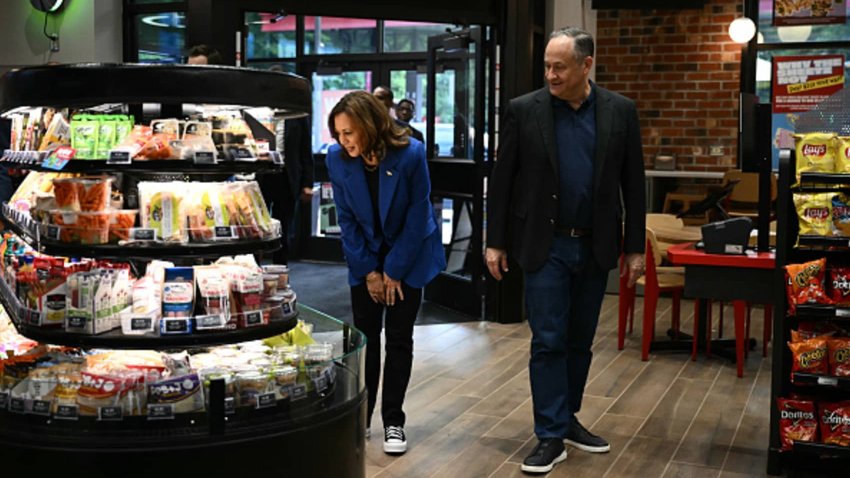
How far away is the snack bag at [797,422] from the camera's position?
4176 millimetres

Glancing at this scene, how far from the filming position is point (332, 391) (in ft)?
10.4

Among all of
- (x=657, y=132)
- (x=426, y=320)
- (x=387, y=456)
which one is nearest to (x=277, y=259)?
(x=426, y=320)

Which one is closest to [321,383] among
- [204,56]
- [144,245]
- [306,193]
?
[144,245]

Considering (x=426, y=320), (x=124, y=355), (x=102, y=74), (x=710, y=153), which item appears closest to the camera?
(x=102, y=74)

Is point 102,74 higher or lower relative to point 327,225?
higher

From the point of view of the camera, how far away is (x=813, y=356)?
4.11m

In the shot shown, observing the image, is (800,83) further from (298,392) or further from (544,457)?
(298,392)

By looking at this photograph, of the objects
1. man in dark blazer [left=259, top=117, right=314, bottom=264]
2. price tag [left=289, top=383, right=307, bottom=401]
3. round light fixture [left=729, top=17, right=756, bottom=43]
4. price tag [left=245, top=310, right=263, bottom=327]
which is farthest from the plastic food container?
round light fixture [left=729, top=17, right=756, bottom=43]

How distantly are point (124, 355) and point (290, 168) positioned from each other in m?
3.92

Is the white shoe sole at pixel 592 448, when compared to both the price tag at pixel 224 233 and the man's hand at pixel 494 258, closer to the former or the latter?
the man's hand at pixel 494 258

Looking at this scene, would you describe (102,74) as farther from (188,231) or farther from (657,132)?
(657,132)

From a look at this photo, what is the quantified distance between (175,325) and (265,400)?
0.33m

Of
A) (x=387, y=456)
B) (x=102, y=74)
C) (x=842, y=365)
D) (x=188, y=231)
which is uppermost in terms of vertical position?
(x=102, y=74)

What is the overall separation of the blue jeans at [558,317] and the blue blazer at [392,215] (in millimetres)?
452
